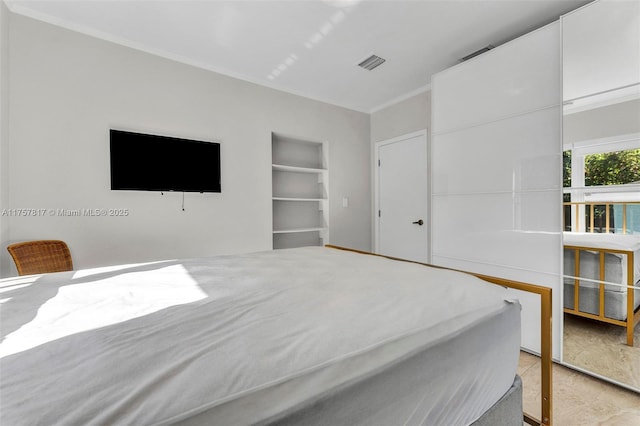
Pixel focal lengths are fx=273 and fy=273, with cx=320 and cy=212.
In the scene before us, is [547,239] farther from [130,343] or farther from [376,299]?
[130,343]

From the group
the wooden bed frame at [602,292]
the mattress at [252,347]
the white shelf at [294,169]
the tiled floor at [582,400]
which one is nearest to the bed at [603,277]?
the wooden bed frame at [602,292]

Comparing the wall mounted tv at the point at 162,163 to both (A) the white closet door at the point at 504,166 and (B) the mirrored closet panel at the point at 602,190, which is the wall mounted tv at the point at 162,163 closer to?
(A) the white closet door at the point at 504,166

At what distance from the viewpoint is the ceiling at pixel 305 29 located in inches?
82.4

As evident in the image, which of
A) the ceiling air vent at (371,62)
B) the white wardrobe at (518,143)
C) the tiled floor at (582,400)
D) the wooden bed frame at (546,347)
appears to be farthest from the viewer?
the ceiling air vent at (371,62)

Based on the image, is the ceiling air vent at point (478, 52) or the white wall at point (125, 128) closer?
the white wall at point (125, 128)

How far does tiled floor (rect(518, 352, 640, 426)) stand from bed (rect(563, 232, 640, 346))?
1.15 feet

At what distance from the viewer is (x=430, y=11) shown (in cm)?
215

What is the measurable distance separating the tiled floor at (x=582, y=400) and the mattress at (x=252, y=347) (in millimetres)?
916

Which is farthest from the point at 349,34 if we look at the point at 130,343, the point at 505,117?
the point at 130,343

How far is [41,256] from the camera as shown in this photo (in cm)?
206

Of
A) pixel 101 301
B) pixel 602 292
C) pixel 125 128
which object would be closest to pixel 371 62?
pixel 125 128

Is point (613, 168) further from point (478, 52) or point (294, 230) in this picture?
point (294, 230)

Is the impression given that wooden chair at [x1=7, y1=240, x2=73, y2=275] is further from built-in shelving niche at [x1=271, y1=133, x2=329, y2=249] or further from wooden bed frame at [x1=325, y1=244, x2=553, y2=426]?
wooden bed frame at [x1=325, y1=244, x2=553, y2=426]

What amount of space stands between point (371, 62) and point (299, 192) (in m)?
1.81
